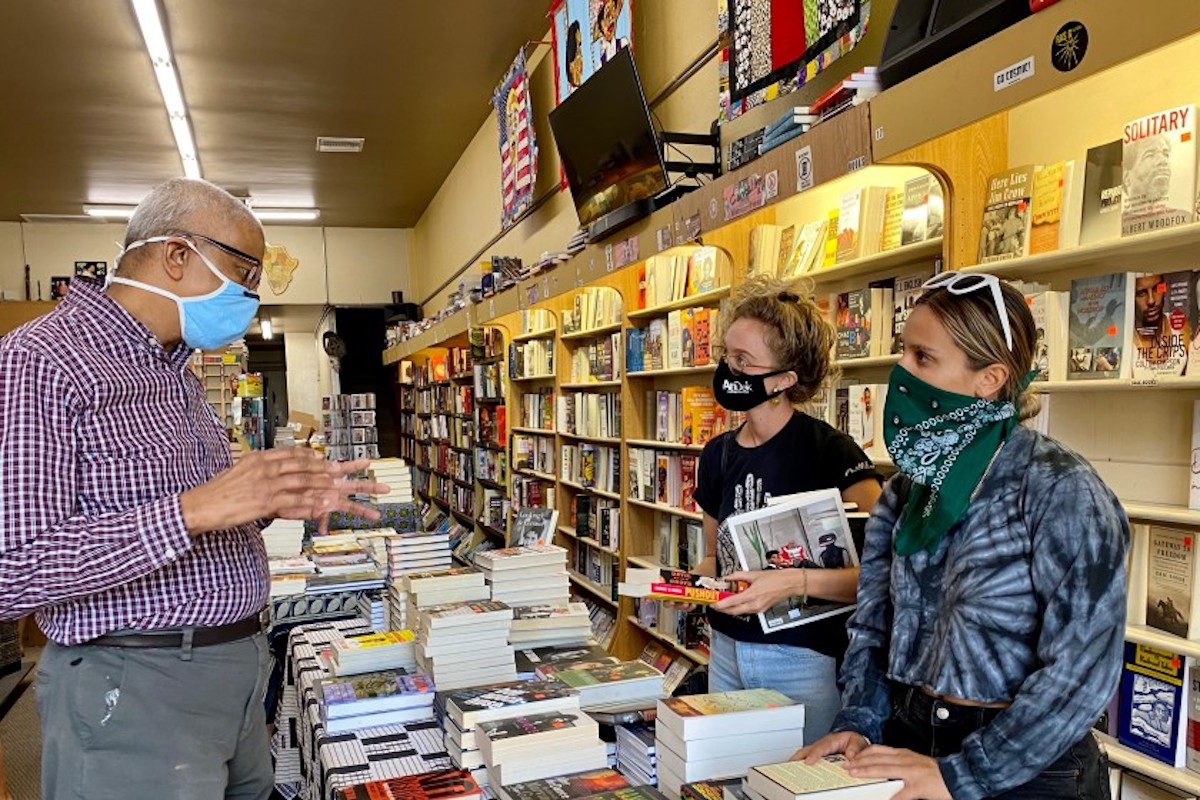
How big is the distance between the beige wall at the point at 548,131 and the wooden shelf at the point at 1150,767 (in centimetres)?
230

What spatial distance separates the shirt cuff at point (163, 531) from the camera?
1530 mm

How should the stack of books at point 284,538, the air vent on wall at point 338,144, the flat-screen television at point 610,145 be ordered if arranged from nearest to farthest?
1. the flat-screen television at point 610,145
2. the stack of books at point 284,538
3. the air vent on wall at point 338,144

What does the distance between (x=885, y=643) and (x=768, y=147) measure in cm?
166

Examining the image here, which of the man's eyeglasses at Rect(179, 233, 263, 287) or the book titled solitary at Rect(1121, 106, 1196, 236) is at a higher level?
the book titled solitary at Rect(1121, 106, 1196, 236)

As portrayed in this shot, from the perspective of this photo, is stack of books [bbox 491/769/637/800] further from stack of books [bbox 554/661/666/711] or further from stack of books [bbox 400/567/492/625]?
stack of books [bbox 400/567/492/625]

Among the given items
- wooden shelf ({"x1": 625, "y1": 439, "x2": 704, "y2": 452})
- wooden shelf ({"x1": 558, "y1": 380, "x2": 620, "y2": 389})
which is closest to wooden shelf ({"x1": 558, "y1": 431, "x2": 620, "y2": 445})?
wooden shelf ({"x1": 625, "y1": 439, "x2": 704, "y2": 452})

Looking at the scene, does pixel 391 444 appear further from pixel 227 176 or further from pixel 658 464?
pixel 658 464

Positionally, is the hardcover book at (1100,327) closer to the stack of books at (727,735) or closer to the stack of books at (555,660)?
the stack of books at (727,735)

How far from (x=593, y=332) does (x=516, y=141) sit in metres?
2.45

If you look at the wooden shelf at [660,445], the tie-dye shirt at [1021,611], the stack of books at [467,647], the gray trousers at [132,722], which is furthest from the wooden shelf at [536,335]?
the tie-dye shirt at [1021,611]

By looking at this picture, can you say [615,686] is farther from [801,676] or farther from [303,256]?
[303,256]

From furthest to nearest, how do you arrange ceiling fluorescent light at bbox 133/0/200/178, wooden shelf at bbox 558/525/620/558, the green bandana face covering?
ceiling fluorescent light at bbox 133/0/200/178
wooden shelf at bbox 558/525/620/558
the green bandana face covering

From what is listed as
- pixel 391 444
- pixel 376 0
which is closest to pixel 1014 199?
pixel 376 0

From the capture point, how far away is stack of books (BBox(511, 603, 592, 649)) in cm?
292
